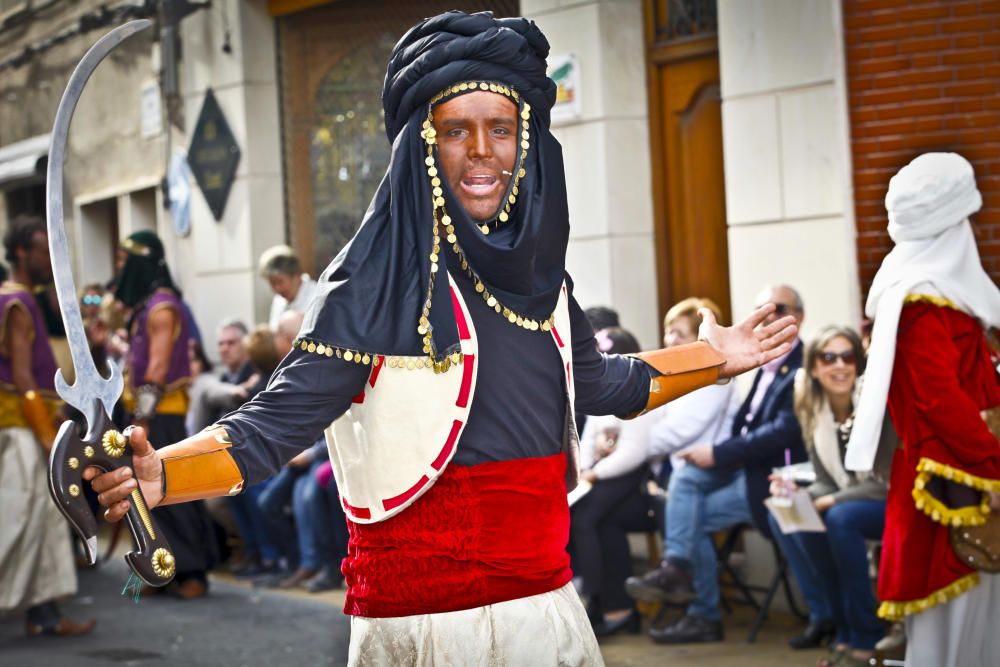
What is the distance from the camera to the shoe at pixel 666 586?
6934mm

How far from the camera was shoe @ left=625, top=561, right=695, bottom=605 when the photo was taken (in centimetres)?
693

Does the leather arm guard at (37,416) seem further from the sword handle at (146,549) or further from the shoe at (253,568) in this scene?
the sword handle at (146,549)

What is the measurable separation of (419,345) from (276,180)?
9.06 m

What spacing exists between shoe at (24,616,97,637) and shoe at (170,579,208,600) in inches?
37.3

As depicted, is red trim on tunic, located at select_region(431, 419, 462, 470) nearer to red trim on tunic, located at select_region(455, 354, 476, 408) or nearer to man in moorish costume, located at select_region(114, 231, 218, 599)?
red trim on tunic, located at select_region(455, 354, 476, 408)

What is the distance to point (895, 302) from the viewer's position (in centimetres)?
484

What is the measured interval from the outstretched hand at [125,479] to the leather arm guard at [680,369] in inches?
56.7

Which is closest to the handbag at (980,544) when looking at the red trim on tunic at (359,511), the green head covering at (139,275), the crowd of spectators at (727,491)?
the crowd of spectators at (727,491)

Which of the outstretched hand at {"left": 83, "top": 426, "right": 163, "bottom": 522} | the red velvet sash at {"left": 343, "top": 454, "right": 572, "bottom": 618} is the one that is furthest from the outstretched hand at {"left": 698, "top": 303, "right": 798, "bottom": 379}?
the outstretched hand at {"left": 83, "top": 426, "right": 163, "bottom": 522}

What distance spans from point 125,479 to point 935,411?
9.47 ft

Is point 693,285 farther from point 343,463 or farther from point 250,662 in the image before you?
point 343,463

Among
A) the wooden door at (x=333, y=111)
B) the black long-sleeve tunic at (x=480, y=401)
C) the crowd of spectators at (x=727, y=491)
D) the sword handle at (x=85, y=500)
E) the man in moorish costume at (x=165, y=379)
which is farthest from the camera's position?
the wooden door at (x=333, y=111)

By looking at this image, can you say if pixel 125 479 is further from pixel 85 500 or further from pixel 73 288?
pixel 73 288

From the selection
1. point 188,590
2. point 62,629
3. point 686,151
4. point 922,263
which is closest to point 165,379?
point 188,590
